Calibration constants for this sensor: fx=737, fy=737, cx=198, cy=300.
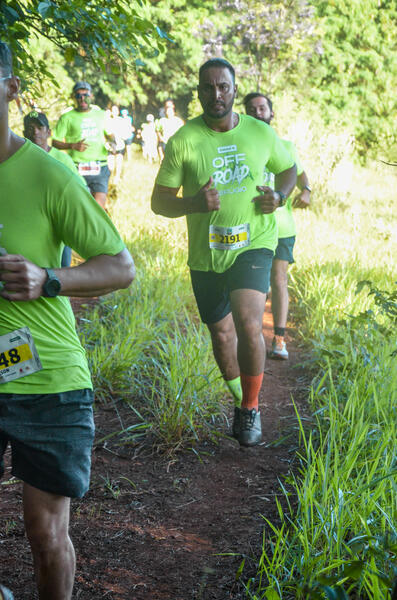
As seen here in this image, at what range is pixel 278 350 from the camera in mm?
6035

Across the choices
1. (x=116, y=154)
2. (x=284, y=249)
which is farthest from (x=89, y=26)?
(x=116, y=154)

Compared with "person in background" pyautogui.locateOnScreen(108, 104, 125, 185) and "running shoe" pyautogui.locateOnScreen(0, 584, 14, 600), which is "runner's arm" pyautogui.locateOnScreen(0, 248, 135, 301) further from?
"person in background" pyautogui.locateOnScreen(108, 104, 125, 185)

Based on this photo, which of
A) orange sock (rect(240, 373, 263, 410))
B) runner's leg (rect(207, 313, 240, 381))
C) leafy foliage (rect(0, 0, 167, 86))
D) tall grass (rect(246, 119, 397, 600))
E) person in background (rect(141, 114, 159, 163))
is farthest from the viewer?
person in background (rect(141, 114, 159, 163))

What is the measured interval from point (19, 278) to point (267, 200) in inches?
93.8

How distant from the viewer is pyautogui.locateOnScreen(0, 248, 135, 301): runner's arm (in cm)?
191

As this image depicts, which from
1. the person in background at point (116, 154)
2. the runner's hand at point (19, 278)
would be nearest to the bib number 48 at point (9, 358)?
the runner's hand at point (19, 278)

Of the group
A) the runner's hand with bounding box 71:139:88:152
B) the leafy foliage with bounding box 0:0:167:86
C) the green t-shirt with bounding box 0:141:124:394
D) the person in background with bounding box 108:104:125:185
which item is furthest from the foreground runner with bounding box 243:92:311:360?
the person in background with bounding box 108:104:125:185

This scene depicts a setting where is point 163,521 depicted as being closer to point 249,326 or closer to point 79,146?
point 249,326

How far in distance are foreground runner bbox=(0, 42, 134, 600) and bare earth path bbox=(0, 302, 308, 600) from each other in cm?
75

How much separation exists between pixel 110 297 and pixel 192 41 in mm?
25295

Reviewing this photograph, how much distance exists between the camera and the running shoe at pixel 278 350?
6015 millimetres

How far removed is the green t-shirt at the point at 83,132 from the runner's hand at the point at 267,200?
19.1 ft

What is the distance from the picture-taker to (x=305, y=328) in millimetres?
6723

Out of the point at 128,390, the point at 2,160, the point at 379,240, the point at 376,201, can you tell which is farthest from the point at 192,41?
the point at 2,160
